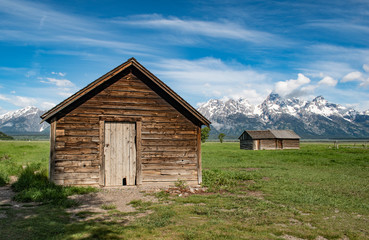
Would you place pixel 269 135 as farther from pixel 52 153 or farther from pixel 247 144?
pixel 52 153

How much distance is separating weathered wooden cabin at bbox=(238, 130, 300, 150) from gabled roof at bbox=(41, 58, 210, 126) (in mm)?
52099

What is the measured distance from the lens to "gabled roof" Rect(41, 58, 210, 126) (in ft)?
44.5

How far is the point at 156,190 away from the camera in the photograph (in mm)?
13578

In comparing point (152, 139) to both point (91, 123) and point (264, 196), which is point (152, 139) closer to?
point (91, 123)

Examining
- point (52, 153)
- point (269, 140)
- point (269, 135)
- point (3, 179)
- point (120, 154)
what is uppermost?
point (269, 135)

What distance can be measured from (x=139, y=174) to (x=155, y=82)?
4585mm

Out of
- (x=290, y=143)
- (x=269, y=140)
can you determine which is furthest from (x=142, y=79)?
(x=290, y=143)

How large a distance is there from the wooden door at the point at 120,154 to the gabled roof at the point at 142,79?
1881mm

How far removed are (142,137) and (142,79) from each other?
2904 millimetres

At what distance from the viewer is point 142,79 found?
48.6ft

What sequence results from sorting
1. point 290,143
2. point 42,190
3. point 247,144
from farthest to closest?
point 247,144 < point 290,143 < point 42,190

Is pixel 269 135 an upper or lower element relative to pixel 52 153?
upper

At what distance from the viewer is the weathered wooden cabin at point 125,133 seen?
1375 centimetres

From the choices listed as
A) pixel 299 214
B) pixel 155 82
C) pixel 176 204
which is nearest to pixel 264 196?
pixel 299 214
